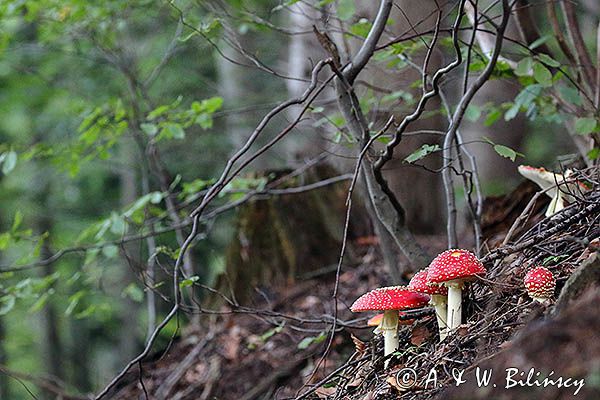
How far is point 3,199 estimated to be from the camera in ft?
40.0

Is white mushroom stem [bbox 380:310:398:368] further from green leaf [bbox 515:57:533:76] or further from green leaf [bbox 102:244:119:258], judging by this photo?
green leaf [bbox 102:244:119:258]

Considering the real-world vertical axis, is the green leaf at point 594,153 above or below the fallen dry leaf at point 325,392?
above

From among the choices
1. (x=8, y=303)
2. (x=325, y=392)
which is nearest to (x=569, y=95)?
(x=325, y=392)

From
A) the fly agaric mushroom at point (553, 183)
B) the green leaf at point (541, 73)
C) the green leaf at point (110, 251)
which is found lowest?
the green leaf at point (110, 251)

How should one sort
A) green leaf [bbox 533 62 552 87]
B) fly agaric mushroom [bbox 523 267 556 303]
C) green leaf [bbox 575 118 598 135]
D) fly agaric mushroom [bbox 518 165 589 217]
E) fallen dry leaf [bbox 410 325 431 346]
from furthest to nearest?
green leaf [bbox 575 118 598 135], green leaf [bbox 533 62 552 87], fly agaric mushroom [bbox 518 165 589 217], fallen dry leaf [bbox 410 325 431 346], fly agaric mushroom [bbox 523 267 556 303]

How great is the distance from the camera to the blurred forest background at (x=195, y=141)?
Answer: 163 inches

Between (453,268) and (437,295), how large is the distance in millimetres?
330

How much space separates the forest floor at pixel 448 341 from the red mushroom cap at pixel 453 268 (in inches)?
8.8

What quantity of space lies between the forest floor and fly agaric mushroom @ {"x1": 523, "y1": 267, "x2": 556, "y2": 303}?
6cm

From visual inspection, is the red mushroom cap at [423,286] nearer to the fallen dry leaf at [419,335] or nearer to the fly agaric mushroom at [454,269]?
the fly agaric mushroom at [454,269]

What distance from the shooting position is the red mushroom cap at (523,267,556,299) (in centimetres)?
232

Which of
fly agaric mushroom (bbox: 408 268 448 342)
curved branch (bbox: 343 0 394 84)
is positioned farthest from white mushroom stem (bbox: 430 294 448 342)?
curved branch (bbox: 343 0 394 84)

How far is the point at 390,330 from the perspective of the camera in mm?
2729

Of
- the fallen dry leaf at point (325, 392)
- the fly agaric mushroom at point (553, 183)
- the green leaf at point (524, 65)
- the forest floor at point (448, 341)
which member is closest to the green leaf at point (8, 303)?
the forest floor at point (448, 341)
